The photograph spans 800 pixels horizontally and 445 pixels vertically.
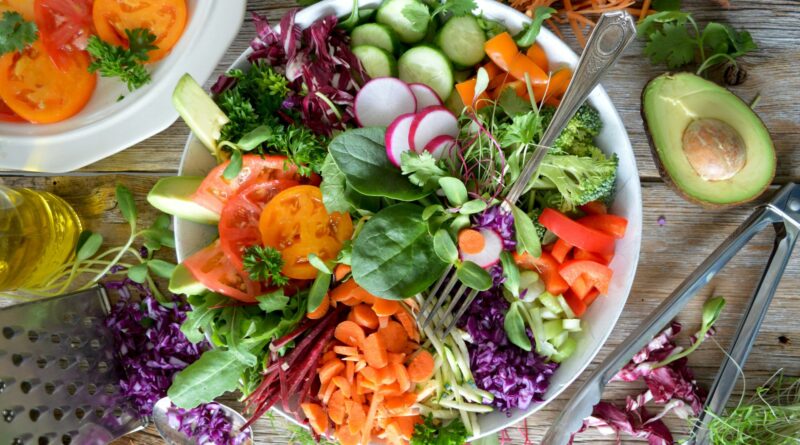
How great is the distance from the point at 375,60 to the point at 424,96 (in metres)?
0.18

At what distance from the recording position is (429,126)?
1.89 m

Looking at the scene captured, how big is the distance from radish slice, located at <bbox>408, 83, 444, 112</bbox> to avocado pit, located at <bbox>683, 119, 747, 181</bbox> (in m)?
0.72

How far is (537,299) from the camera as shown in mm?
2041

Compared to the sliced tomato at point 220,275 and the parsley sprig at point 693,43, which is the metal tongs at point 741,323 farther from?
the sliced tomato at point 220,275

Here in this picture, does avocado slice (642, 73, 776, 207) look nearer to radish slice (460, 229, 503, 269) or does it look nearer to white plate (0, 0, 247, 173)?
radish slice (460, 229, 503, 269)

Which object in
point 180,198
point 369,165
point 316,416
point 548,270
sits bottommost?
point 316,416

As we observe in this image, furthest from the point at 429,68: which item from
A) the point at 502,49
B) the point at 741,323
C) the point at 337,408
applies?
the point at 741,323

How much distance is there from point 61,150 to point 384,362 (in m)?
1.18

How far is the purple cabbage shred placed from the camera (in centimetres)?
231

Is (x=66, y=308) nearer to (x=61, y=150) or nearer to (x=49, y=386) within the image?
(x=49, y=386)

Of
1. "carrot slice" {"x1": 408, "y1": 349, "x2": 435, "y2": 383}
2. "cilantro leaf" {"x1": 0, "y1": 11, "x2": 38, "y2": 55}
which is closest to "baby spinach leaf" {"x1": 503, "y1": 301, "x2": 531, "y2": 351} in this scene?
"carrot slice" {"x1": 408, "y1": 349, "x2": 435, "y2": 383}

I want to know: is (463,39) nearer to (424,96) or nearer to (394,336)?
(424,96)

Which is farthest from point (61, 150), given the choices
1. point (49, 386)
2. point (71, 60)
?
point (49, 386)

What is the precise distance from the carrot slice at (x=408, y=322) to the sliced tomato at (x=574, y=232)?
469 mm
